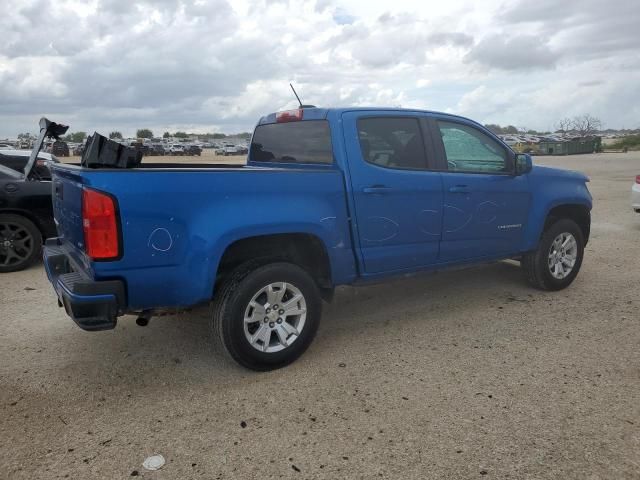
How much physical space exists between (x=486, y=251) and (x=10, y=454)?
13.2 feet

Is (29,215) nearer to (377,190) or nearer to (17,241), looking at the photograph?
(17,241)

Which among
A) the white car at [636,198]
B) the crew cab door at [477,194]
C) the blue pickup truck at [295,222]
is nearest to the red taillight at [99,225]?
the blue pickup truck at [295,222]

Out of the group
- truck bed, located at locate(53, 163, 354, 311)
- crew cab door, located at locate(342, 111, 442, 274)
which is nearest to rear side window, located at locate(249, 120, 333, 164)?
crew cab door, located at locate(342, 111, 442, 274)

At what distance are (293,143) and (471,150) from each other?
1.67 meters

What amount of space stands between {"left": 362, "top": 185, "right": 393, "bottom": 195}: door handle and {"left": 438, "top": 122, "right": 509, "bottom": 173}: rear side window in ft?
2.76

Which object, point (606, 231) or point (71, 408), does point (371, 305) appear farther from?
point (606, 231)

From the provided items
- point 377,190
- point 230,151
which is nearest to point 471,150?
point 377,190

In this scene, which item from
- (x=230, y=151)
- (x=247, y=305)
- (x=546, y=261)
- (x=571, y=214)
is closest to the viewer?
(x=247, y=305)

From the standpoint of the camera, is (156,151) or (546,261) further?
(156,151)

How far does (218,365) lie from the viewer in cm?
396

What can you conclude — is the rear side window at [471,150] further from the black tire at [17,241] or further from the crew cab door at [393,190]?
the black tire at [17,241]

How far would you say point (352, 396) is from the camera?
3.44 metres

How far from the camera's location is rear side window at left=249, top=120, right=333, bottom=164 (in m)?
4.25

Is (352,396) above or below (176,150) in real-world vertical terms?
below
